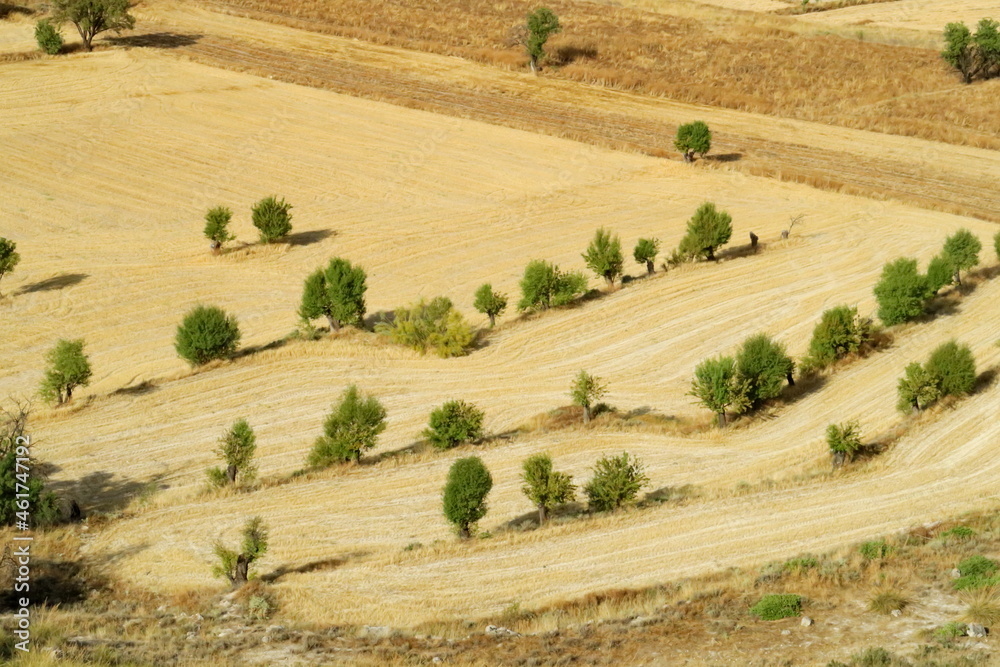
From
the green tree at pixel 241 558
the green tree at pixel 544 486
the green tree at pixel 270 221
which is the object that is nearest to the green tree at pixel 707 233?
the green tree at pixel 270 221

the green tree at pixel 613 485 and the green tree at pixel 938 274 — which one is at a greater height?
the green tree at pixel 938 274

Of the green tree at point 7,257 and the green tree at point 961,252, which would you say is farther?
the green tree at point 7,257

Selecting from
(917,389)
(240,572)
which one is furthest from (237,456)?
(917,389)

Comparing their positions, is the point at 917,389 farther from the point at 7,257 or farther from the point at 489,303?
the point at 7,257

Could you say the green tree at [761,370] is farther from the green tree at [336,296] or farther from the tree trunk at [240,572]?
the tree trunk at [240,572]

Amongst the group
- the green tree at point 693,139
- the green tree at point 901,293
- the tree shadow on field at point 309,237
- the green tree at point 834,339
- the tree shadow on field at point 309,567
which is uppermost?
the green tree at point 693,139

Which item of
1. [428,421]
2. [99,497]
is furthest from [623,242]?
[99,497]

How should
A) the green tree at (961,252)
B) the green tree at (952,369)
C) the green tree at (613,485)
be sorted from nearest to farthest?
the green tree at (613,485) → the green tree at (952,369) → the green tree at (961,252)
